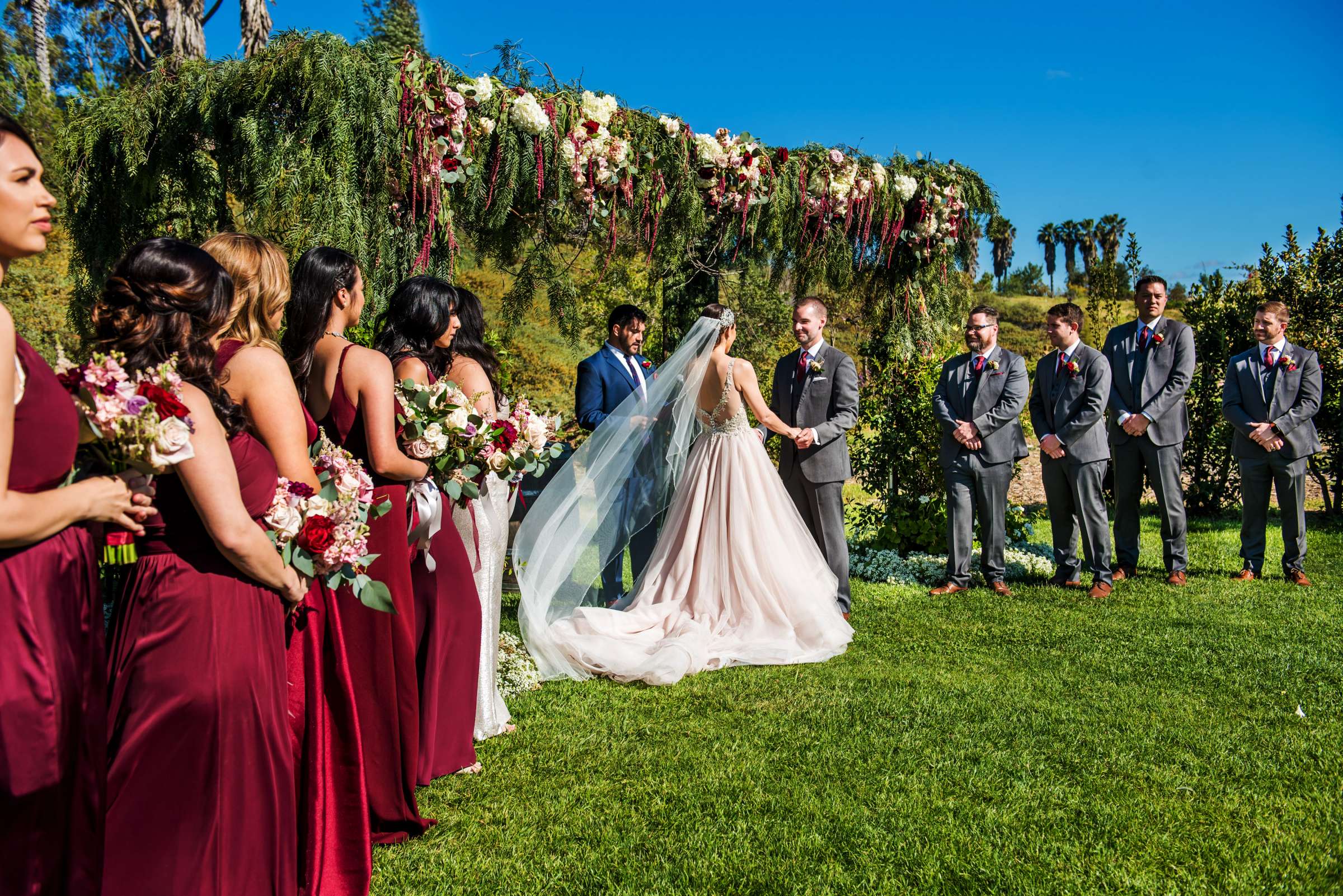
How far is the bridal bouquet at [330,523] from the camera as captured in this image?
8.72ft

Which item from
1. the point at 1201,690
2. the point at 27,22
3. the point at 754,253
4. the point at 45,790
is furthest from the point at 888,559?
the point at 27,22

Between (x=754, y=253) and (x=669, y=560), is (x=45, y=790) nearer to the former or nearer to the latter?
(x=669, y=560)

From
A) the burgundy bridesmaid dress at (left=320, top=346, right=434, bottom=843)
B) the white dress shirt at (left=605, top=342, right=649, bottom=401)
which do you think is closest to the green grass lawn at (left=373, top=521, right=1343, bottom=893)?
the burgundy bridesmaid dress at (left=320, top=346, right=434, bottom=843)

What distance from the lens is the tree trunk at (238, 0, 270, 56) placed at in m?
11.9

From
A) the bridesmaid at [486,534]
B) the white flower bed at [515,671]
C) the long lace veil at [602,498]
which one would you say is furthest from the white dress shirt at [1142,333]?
the bridesmaid at [486,534]

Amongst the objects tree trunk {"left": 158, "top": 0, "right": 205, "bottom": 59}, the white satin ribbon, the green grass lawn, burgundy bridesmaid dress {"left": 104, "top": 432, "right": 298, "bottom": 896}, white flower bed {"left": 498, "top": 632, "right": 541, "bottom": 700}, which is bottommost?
the green grass lawn

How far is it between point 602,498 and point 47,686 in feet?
13.8

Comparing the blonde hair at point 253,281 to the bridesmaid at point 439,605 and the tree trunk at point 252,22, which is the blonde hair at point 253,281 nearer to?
the bridesmaid at point 439,605

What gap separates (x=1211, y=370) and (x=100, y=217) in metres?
11.4

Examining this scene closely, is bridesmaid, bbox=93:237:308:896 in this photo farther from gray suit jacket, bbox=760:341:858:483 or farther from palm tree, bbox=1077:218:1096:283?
palm tree, bbox=1077:218:1096:283

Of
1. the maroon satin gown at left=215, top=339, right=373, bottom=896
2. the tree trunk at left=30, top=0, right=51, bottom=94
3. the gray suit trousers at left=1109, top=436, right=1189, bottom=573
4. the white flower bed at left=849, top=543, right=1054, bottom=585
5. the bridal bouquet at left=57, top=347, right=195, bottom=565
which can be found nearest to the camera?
the bridal bouquet at left=57, top=347, right=195, bottom=565

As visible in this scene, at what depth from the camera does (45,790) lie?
78.8 inches

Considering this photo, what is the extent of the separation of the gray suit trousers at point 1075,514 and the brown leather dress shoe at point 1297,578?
1.52 m

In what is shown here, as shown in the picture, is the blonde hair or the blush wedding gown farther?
the blush wedding gown
